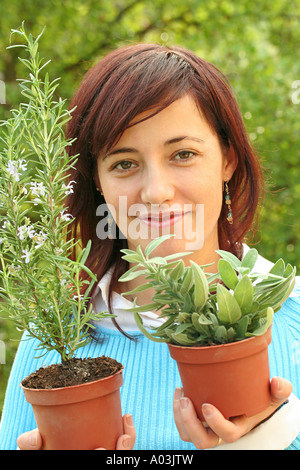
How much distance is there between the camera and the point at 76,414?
1.00m

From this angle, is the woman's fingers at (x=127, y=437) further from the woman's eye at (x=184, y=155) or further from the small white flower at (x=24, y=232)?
the woman's eye at (x=184, y=155)

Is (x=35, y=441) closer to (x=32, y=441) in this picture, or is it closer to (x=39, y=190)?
(x=32, y=441)

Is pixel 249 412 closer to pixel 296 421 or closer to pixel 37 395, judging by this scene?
pixel 296 421

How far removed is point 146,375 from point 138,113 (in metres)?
0.75

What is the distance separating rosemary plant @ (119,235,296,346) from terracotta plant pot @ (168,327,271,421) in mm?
23

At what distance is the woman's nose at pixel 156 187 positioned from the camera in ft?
4.58

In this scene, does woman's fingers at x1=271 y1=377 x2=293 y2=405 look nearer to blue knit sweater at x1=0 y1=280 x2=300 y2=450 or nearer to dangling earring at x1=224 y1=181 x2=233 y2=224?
blue knit sweater at x1=0 y1=280 x2=300 y2=450

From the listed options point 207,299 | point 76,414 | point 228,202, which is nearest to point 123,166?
point 228,202

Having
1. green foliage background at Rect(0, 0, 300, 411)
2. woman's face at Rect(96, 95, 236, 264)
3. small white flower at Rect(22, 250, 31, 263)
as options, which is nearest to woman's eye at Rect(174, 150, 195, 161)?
woman's face at Rect(96, 95, 236, 264)

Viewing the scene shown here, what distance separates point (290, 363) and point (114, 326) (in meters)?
0.53

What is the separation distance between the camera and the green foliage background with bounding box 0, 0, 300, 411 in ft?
13.0

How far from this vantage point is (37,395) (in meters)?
1.00

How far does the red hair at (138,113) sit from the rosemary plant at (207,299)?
1.84 feet
